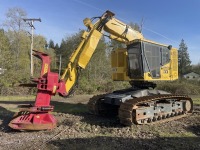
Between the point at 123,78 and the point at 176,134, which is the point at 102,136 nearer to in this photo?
the point at 176,134

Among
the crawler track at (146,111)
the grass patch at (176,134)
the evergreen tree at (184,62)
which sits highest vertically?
the evergreen tree at (184,62)

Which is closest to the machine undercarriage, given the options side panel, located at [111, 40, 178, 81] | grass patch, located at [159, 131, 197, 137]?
side panel, located at [111, 40, 178, 81]

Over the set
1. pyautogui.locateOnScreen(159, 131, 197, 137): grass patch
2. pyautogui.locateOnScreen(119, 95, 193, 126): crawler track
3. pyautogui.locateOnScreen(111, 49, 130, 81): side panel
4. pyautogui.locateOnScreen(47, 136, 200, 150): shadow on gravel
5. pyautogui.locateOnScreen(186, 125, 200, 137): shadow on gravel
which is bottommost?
pyautogui.locateOnScreen(47, 136, 200, 150): shadow on gravel

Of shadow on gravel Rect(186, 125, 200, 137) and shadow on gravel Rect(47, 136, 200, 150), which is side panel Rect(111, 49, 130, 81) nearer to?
shadow on gravel Rect(186, 125, 200, 137)

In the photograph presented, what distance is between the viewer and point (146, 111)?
967cm

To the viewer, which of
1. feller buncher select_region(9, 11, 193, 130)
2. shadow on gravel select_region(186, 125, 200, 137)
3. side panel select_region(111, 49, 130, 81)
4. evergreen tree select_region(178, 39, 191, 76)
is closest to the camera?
shadow on gravel select_region(186, 125, 200, 137)

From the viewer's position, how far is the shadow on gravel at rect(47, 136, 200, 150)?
22.5 feet

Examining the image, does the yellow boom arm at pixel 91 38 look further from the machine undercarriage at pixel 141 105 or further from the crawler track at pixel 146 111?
the crawler track at pixel 146 111

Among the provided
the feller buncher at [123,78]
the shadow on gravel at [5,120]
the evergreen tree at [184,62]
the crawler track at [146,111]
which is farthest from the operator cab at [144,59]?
the evergreen tree at [184,62]

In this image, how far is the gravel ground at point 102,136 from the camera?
6949mm

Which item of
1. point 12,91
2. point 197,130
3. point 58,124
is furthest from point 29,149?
point 12,91

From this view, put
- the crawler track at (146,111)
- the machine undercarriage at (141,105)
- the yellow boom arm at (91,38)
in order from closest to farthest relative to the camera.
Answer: the crawler track at (146,111) < the machine undercarriage at (141,105) < the yellow boom arm at (91,38)

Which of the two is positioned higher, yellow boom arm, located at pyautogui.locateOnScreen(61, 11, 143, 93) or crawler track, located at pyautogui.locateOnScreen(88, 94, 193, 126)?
yellow boom arm, located at pyautogui.locateOnScreen(61, 11, 143, 93)

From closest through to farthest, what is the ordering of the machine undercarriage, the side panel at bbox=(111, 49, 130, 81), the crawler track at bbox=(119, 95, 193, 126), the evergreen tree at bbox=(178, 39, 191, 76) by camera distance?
the crawler track at bbox=(119, 95, 193, 126)
the machine undercarriage
the side panel at bbox=(111, 49, 130, 81)
the evergreen tree at bbox=(178, 39, 191, 76)
